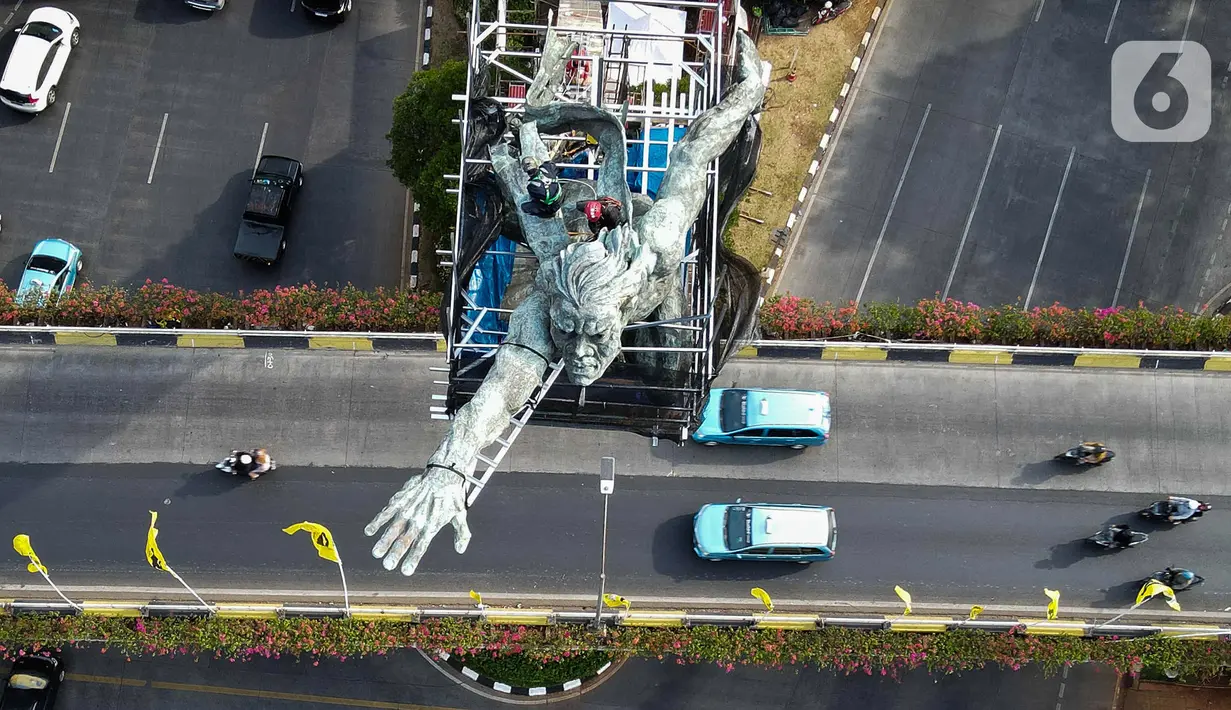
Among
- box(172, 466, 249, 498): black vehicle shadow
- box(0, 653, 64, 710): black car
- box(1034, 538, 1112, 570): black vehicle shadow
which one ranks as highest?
box(1034, 538, 1112, 570): black vehicle shadow

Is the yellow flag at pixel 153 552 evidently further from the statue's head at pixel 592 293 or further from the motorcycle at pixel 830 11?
the motorcycle at pixel 830 11

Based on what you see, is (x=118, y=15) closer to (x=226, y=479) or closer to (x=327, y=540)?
(x=226, y=479)

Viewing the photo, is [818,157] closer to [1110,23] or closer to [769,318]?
[769,318]

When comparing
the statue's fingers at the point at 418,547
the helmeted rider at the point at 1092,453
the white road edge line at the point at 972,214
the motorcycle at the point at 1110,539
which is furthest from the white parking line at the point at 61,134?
the motorcycle at the point at 1110,539

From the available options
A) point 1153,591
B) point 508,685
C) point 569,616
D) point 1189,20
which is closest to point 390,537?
point 569,616

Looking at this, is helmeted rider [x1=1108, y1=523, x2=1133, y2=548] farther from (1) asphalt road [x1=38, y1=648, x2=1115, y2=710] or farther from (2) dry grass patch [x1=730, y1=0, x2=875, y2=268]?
(2) dry grass patch [x1=730, y1=0, x2=875, y2=268]

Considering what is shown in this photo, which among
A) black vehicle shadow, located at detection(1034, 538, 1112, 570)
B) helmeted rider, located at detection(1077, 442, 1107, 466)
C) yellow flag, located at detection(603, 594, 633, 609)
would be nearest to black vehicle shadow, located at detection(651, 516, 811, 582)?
yellow flag, located at detection(603, 594, 633, 609)
